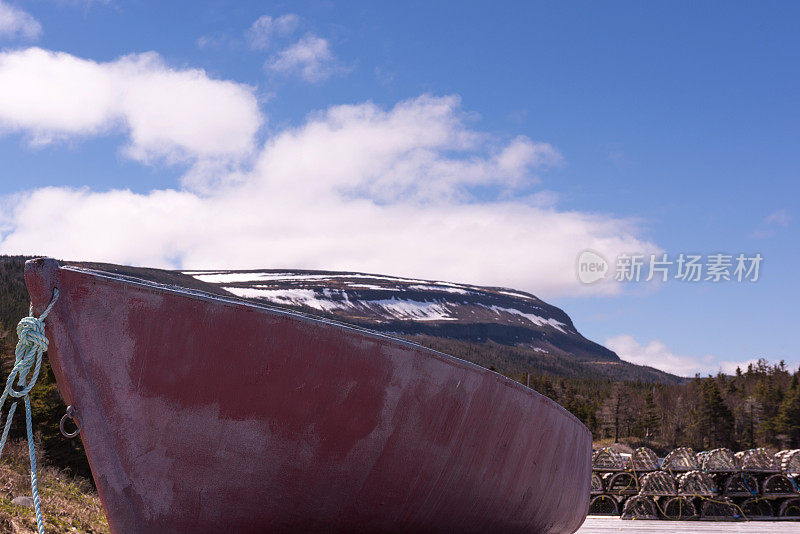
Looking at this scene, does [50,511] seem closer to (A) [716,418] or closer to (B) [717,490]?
(B) [717,490]

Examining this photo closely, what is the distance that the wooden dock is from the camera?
15.1 meters

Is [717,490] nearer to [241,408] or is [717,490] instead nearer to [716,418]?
[241,408]

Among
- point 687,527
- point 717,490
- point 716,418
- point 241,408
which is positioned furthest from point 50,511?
point 716,418

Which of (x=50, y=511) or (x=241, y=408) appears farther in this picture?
(x=50, y=511)

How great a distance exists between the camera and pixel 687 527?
1596 cm

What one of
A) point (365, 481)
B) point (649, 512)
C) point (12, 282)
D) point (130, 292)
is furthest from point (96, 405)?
point (12, 282)

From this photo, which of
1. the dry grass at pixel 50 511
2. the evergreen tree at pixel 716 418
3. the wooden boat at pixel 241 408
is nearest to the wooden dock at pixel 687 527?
the dry grass at pixel 50 511

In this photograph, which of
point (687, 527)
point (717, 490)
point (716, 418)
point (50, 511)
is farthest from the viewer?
point (716, 418)

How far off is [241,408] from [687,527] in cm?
1479

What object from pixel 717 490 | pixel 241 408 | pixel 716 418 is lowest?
pixel 716 418

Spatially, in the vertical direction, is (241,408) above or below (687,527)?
above

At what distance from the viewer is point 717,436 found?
75.0 m

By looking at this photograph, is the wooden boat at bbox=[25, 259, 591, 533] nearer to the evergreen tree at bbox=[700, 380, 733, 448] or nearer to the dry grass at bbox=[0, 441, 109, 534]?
the dry grass at bbox=[0, 441, 109, 534]

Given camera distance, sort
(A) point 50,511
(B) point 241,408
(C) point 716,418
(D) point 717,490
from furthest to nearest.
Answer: (C) point 716,418 → (D) point 717,490 → (A) point 50,511 → (B) point 241,408
